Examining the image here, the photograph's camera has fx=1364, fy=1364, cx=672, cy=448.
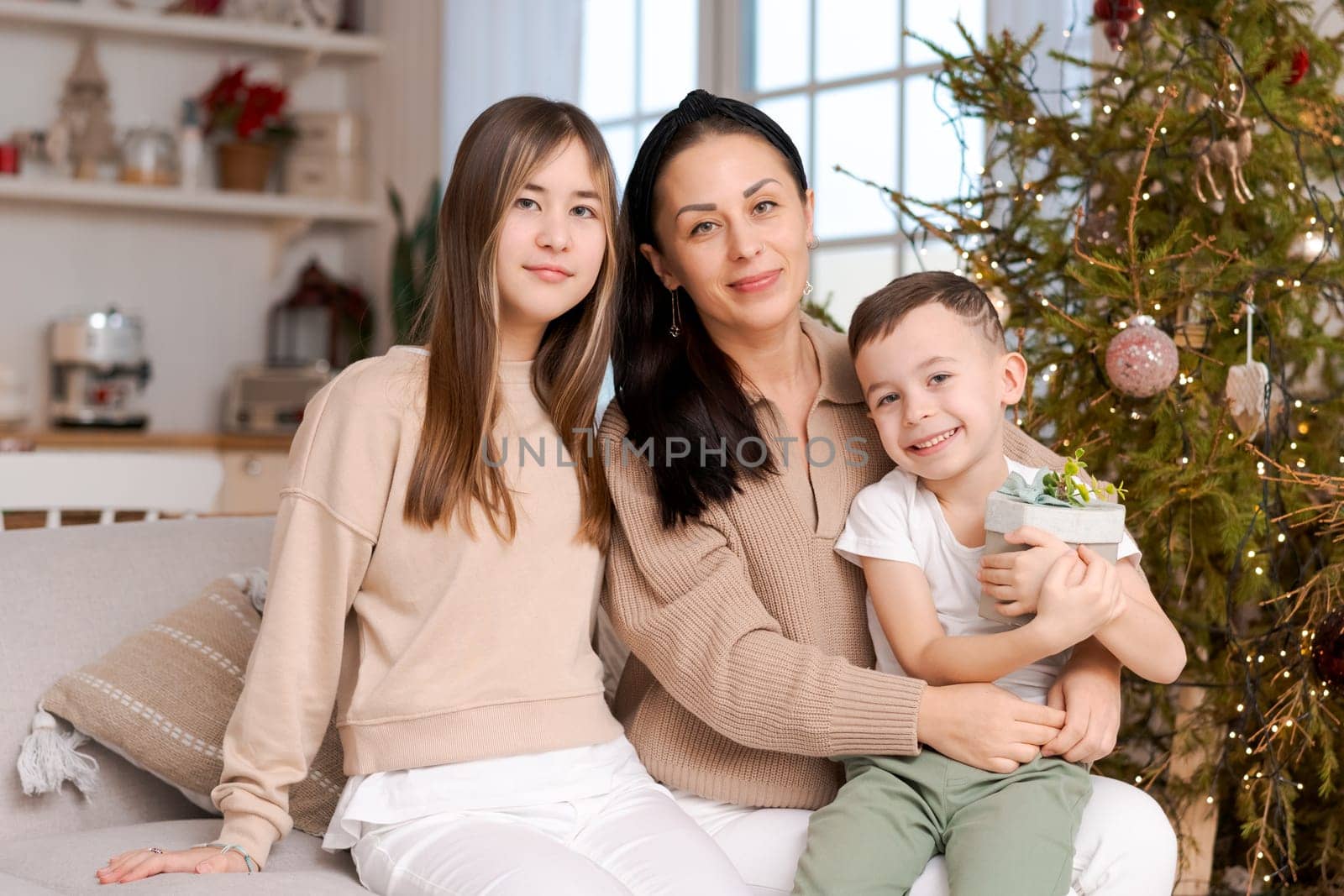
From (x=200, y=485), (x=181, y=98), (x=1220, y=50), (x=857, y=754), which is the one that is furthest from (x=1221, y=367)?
(x=181, y=98)

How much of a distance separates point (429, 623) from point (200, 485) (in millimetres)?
1137

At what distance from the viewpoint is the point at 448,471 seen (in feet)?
5.04

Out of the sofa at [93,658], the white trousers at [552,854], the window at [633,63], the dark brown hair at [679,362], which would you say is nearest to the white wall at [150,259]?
the window at [633,63]

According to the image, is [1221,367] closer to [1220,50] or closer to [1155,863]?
[1220,50]

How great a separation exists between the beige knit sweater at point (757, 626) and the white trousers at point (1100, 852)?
7 centimetres

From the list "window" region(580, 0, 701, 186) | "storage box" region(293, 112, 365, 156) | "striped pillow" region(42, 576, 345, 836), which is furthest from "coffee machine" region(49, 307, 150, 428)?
"striped pillow" region(42, 576, 345, 836)

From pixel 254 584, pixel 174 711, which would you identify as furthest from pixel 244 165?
pixel 174 711

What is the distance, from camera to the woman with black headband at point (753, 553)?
147 cm

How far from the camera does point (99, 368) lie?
164 inches

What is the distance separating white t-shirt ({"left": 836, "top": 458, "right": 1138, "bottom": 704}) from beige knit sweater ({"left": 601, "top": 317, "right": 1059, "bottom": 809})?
76 mm

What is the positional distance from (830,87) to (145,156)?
2182 millimetres

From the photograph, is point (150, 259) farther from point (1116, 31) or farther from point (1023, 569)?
point (1023, 569)

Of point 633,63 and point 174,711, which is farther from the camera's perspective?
point 633,63

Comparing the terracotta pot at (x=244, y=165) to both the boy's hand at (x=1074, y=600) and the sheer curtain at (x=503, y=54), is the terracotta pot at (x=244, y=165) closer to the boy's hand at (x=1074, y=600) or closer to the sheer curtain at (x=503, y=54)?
the sheer curtain at (x=503, y=54)
